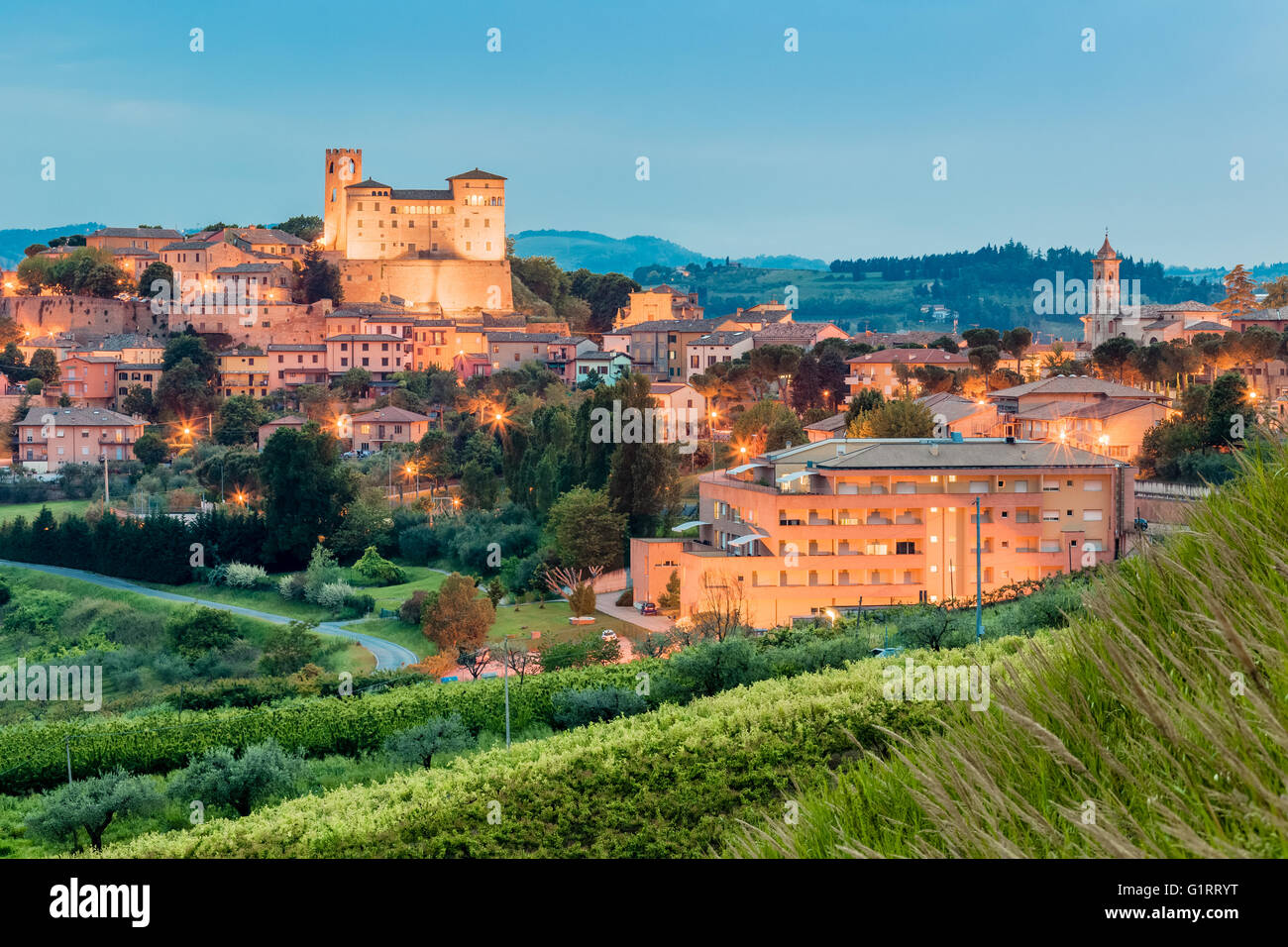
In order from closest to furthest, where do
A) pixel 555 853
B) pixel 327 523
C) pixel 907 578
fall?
pixel 555 853, pixel 907 578, pixel 327 523

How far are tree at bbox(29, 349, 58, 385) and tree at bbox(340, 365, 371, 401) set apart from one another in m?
13.1

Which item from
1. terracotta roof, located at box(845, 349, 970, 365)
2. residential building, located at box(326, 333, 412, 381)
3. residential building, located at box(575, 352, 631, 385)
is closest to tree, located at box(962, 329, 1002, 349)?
terracotta roof, located at box(845, 349, 970, 365)

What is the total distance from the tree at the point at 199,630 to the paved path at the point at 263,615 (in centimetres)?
119

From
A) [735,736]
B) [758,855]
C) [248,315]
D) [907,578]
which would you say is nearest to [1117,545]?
[907,578]

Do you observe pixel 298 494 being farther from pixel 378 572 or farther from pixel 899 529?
pixel 899 529

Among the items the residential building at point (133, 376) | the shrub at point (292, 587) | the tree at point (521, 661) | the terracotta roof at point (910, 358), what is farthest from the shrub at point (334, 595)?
the residential building at point (133, 376)

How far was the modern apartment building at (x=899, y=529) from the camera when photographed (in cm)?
2509

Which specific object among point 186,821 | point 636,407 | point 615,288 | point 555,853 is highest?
point 615,288

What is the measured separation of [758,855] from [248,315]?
65510mm

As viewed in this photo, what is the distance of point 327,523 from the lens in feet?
120

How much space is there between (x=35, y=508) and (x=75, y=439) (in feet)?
23.9

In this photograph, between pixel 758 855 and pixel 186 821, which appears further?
pixel 186 821

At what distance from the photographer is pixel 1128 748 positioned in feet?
9.49
